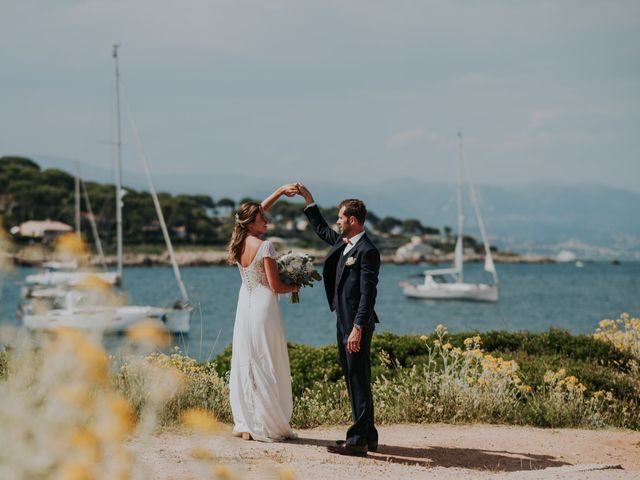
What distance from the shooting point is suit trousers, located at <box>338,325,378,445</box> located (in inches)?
300

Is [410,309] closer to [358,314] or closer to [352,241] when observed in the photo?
[352,241]

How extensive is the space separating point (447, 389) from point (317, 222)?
2913 mm

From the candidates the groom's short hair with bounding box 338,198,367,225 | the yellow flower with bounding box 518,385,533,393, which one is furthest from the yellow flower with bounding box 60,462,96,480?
the yellow flower with bounding box 518,385,533,393

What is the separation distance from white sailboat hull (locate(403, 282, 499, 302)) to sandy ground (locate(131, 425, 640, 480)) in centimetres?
6190

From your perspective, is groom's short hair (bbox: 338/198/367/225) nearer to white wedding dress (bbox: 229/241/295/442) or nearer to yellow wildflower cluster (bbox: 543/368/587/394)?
white wedding dress (bbox: 229/241/295/442)

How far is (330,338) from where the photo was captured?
152 ft

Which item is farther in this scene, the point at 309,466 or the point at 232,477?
the point at 309,466

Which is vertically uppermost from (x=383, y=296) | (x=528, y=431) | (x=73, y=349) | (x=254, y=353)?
(x=73, y=349)

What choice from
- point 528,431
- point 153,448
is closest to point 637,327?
point 528,431

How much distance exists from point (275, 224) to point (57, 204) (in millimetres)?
48826

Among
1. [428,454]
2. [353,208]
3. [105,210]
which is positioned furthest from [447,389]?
[105,210]

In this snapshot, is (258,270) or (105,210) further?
(105,210)

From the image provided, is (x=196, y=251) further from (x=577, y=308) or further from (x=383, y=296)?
(x=577, y=308)

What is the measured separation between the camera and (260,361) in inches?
316
